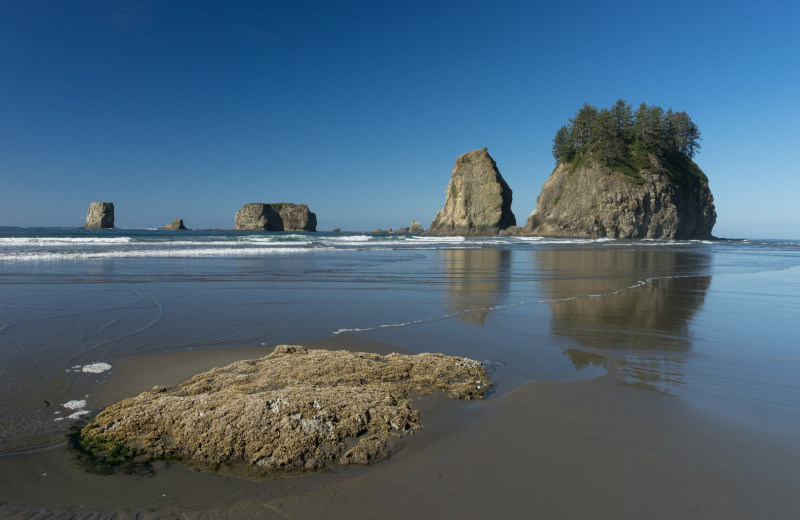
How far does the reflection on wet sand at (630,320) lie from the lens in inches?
189

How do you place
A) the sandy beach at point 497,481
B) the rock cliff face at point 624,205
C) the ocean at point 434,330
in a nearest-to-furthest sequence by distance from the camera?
the sandy beach at point 497,481
the ocean at point 434,330
the rock cliff face at point 624,205

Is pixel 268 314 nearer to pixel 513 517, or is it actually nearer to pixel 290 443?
pixel 290 443

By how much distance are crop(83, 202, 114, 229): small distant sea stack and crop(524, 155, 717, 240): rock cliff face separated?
3475 inches

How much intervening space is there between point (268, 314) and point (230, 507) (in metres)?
5.47

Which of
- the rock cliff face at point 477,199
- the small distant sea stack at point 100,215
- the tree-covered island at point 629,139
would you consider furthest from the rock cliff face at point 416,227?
the small distant sea stack at point 100,215

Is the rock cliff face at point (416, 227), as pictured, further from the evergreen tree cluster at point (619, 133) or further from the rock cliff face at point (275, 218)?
the evergreen tree cluster at point (619, 133)

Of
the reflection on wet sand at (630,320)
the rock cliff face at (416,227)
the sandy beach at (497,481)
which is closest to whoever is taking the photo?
the sandy beach at (497,481)

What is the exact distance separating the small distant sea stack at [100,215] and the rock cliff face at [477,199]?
7375cm

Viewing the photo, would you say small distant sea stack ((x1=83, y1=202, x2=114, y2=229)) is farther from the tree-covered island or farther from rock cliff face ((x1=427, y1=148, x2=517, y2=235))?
the tree-covered island

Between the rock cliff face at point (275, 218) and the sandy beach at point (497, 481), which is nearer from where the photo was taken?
the sandy beach at point (497, 481)

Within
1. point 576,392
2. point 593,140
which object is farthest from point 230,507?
point 593,140

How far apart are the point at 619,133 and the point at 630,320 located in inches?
3317

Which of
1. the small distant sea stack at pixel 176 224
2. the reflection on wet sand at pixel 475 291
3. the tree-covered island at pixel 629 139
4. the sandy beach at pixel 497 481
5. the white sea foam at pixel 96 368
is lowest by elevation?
the sandy beach at pixel 497 481

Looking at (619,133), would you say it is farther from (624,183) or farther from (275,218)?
(275,218)
